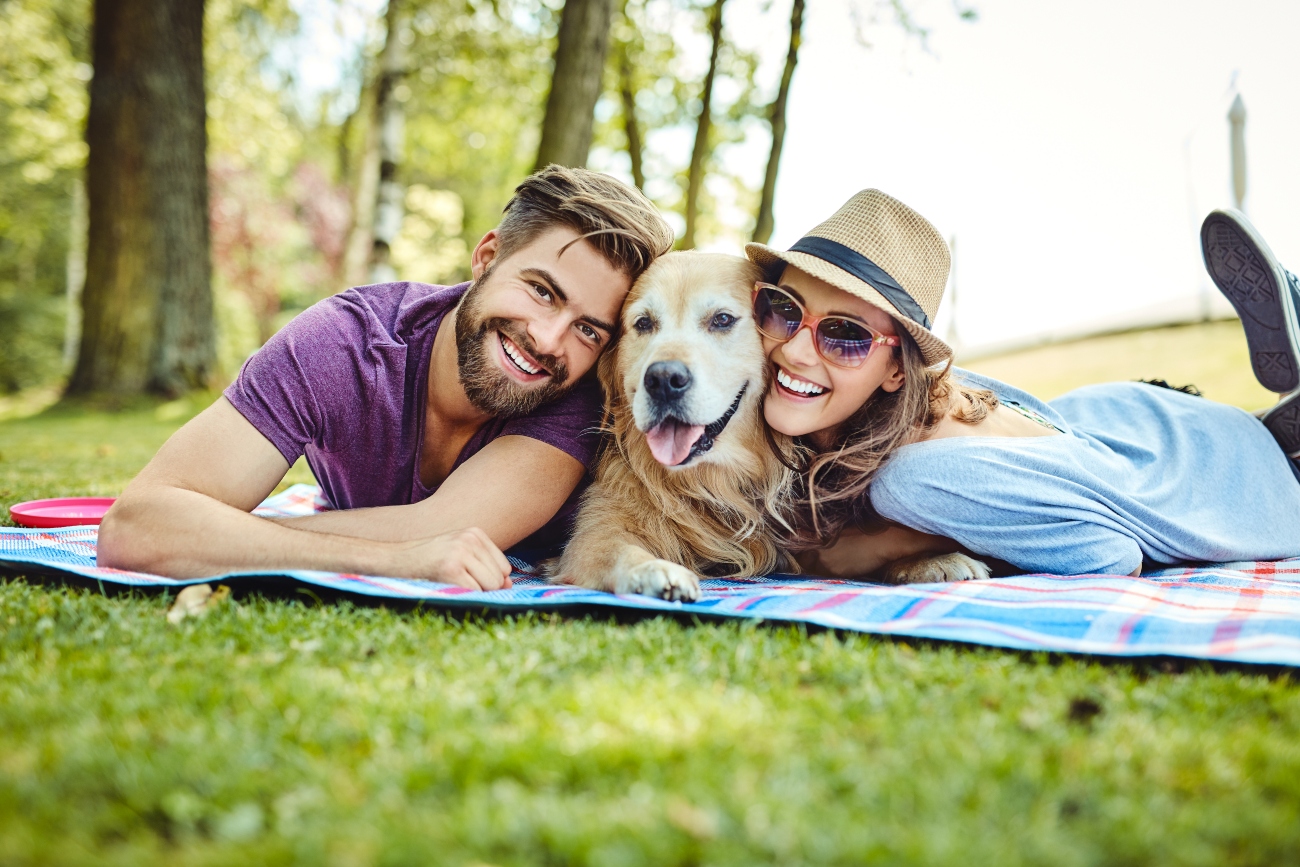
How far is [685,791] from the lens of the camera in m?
1.24

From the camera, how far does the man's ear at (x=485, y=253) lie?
3266 mm

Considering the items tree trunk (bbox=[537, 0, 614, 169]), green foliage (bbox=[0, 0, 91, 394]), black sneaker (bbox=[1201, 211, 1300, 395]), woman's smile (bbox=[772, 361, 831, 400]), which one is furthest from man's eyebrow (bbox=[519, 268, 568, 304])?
green foliage (bbox=[0, 0, 91, 394])

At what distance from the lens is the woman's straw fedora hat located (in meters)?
2.66

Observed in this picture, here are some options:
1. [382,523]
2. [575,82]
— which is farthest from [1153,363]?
[382,523]

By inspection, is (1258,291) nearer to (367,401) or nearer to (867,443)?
(867,443)

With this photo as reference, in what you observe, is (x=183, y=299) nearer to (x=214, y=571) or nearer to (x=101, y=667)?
(x=214, y=571)

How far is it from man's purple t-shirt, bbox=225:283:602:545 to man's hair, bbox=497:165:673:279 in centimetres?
47

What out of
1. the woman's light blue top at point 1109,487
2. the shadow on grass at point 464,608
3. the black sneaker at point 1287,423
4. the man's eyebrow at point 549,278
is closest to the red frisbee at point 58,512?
the shadow on grass at point 464,608

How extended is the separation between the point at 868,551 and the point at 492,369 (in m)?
1.57

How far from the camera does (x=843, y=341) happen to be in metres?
2.74

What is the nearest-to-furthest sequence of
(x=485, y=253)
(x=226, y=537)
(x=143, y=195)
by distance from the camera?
1. (x=226, y=537)
2. (x=485, y=253)
3. (x=143, y=195)

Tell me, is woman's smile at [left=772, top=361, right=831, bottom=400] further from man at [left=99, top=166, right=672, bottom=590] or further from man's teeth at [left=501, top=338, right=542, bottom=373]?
man's teeth at [left=501, top=338, right=542, bottom=373]

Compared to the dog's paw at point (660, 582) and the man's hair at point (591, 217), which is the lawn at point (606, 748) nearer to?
the dog's paw at point (660, 582)

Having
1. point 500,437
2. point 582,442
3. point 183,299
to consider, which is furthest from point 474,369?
point 183,299
